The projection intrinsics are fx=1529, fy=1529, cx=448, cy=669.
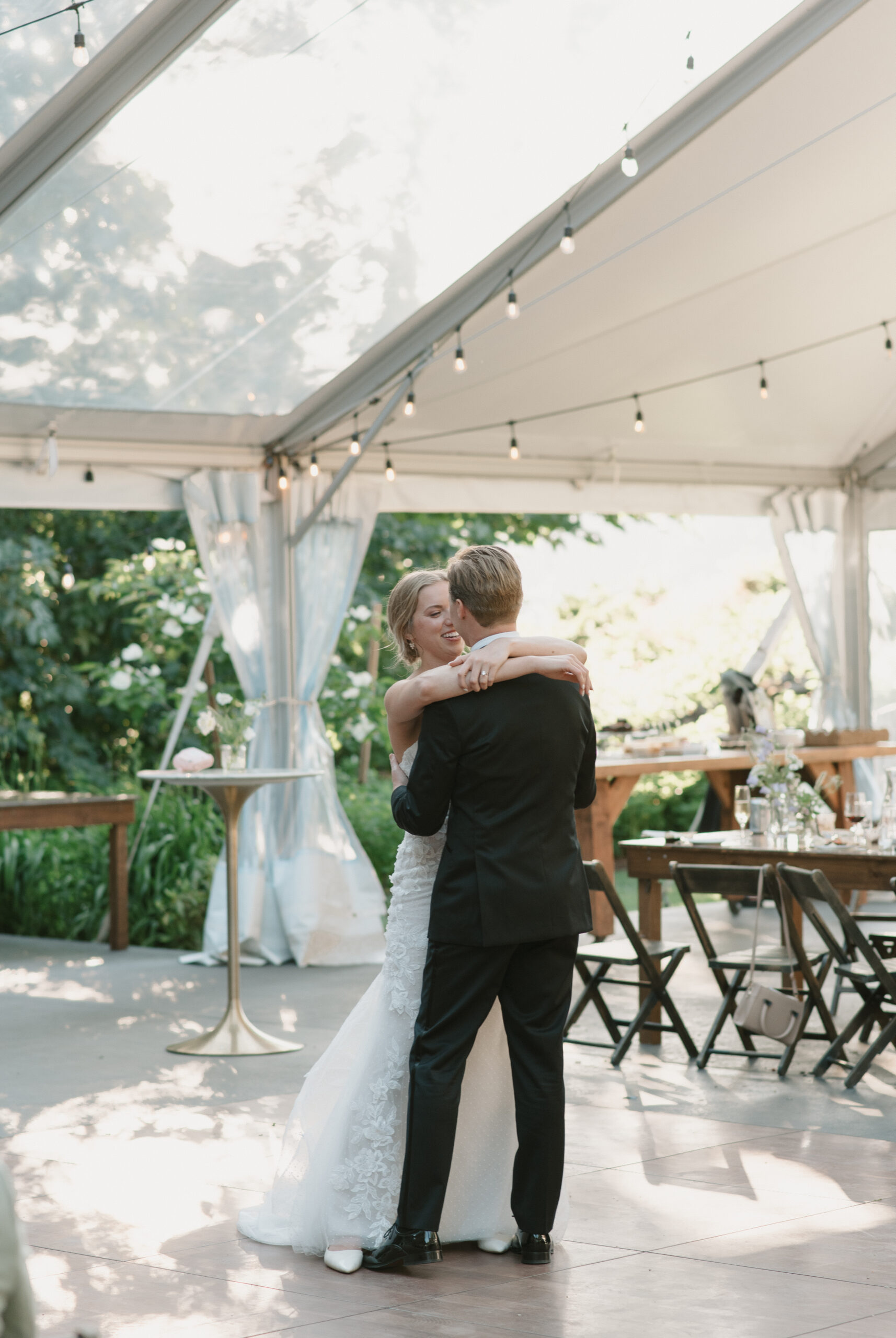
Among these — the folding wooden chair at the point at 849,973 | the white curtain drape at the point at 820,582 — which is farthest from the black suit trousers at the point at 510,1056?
the white curtain drape at the point at 820,582

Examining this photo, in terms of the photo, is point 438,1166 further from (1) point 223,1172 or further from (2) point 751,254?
(2) point 751,254

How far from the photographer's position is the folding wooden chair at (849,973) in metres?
5.01

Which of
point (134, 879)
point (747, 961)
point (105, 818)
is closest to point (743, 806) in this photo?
point (747, 961)

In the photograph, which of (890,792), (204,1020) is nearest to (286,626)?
(204,1020)

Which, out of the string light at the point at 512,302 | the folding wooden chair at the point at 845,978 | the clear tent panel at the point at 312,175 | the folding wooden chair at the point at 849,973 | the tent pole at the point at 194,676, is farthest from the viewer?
the tent pole at the point at 194,676

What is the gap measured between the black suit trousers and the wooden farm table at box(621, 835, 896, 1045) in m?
2.11

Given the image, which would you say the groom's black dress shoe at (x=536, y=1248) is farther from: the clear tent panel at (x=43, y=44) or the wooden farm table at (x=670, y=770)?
the wooden farm table at (x=670, y=770)

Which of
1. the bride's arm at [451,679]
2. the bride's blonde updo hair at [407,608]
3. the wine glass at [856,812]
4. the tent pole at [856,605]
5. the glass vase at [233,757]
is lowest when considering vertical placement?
the wine glass at [856,812]

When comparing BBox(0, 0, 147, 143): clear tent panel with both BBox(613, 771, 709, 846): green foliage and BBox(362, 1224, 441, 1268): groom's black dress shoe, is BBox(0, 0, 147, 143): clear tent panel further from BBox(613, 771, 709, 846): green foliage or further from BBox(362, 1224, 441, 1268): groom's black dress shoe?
BBox(613, 771, 709, 846): green foliage

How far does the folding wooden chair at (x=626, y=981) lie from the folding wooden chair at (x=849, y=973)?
0.49 m

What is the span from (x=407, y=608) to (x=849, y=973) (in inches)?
98.2

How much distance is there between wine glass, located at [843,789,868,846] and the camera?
5672mm

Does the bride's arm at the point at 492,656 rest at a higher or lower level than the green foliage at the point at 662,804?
higher

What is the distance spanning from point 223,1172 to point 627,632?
39.3 feet
